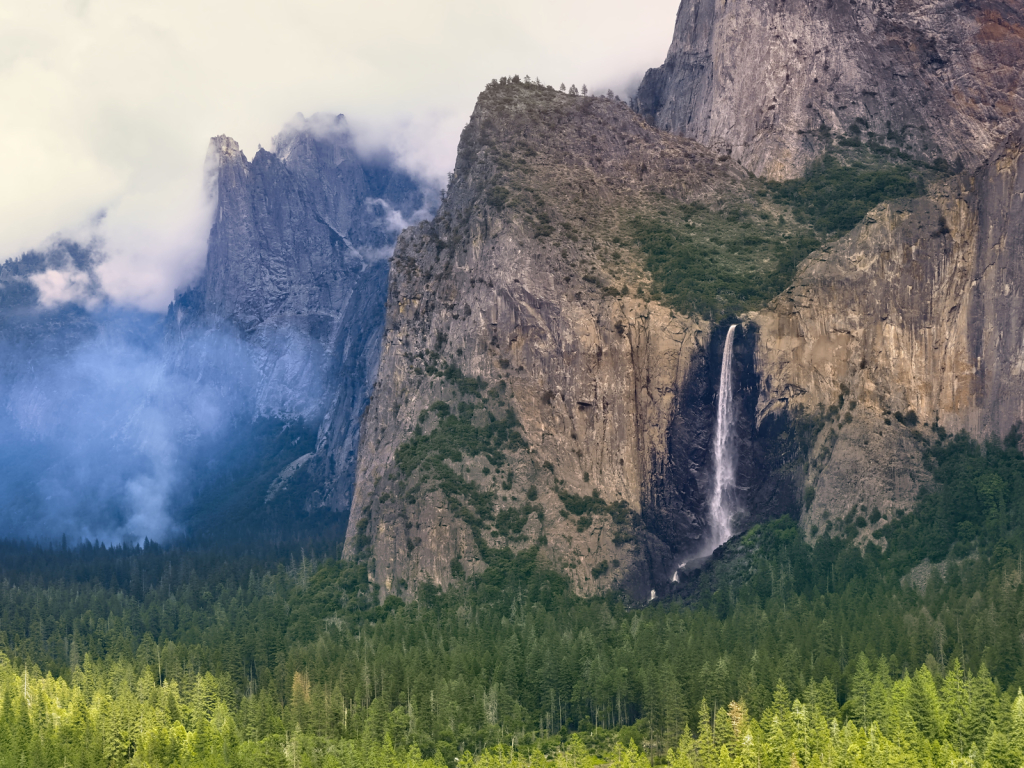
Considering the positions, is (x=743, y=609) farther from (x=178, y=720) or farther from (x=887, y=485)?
(x=178, y=720)

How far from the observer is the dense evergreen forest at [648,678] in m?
137

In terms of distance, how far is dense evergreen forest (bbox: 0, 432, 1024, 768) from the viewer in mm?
136875

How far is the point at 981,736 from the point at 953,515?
61133 millimetres

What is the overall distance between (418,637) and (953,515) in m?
70.3

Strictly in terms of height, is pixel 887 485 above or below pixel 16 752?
above

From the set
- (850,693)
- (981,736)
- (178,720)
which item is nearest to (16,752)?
(178,720)

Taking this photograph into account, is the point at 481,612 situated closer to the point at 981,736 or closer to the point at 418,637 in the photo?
the point at 418,637

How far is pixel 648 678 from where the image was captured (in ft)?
509

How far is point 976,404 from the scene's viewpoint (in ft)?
648

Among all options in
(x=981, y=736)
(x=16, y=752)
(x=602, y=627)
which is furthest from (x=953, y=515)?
(x=16, y=752)

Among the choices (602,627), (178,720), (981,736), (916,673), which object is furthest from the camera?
(602,627)

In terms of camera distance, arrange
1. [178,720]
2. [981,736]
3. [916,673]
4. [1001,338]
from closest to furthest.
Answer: [981,736]
[916,673]
[178,720]
[1001,338]

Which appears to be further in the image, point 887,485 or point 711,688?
point 887,485

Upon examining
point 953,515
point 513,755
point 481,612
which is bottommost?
point 513,755
